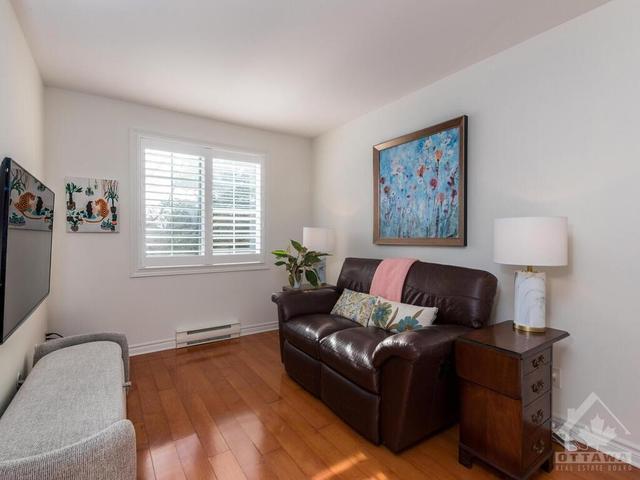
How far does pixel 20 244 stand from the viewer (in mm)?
1562

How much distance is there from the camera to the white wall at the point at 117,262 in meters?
2.89

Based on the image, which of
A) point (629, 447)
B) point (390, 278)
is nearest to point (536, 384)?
point (629, 447)

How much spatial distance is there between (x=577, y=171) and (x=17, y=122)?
332 centimetres

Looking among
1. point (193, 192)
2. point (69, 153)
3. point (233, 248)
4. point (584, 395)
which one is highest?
point (69, 153)

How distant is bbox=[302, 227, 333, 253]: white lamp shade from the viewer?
3.51 m

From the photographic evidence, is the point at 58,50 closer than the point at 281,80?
Yes

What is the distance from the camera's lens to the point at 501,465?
5.10 ft

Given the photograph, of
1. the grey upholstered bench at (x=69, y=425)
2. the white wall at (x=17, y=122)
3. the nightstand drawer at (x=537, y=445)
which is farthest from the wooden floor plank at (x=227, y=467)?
the nightstand drawer at (x=537, y=445)

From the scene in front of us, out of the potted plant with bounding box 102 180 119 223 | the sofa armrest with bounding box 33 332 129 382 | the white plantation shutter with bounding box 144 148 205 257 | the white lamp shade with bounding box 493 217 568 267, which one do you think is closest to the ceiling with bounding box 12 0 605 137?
the white plantation shutter with bounding box 144 148 205 257

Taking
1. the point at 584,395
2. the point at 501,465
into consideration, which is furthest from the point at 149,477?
the point at 584,395

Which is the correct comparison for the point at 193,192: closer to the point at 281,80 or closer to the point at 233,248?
the point at 233,248

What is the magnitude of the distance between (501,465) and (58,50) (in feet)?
12.3

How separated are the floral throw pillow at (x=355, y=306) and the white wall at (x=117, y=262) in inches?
58.8

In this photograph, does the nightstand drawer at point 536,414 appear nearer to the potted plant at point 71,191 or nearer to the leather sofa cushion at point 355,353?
the leather sofa cushion at point 355,353
